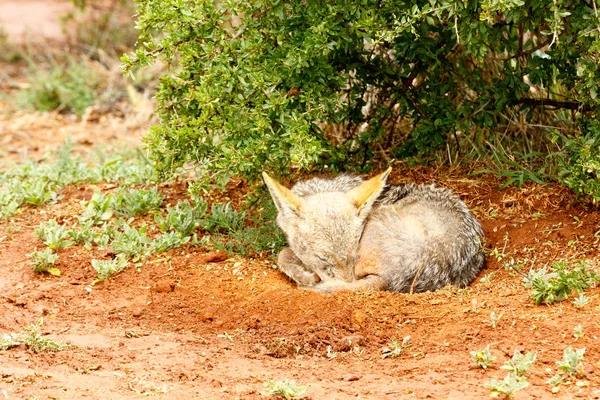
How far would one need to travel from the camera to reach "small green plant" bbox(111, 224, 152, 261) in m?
6.42

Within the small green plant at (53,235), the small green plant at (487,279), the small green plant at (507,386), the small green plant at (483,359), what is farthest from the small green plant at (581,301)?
the small green plant at (53,235)

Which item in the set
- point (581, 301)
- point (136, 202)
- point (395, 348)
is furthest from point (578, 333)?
point (136, 202)

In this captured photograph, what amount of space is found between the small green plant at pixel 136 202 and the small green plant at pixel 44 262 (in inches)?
37.5

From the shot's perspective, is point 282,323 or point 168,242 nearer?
point 282,323

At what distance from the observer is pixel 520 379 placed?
4.01 meters

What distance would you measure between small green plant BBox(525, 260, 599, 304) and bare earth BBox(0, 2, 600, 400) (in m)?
0.09

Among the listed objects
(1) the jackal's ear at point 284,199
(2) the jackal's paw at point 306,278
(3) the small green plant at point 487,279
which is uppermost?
(1) the jackal's ear at point 284,199

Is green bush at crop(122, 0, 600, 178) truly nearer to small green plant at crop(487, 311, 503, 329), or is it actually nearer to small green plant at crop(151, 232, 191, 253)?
small green plant at crop(151, 232, 191, 253)

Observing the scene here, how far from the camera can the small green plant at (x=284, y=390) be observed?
13.0 ft

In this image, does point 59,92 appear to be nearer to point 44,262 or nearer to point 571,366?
point 44,262

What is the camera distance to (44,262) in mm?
6207

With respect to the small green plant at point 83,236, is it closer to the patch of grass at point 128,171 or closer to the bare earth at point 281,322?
the bare earth at point 281,322

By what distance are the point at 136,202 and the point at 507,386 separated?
4.11 metres

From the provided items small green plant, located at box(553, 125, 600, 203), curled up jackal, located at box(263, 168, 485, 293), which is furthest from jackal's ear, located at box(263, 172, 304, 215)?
small green plant, located at box(553, 125, 600, 203)
